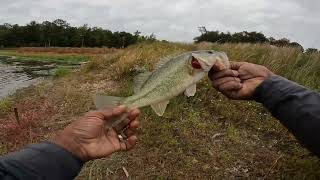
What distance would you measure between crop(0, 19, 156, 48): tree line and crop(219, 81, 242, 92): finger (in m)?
80.6

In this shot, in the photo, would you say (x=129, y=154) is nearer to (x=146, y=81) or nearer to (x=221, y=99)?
(x=221, y=99)

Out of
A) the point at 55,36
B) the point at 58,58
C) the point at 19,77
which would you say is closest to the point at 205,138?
the point at 19,77

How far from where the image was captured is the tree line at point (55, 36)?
3382 inches

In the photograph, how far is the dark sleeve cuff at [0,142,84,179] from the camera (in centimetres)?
231

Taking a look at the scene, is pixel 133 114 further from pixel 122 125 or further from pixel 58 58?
pixel 58 58

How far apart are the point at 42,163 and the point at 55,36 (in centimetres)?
9259

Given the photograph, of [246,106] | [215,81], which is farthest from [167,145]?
[215,81]

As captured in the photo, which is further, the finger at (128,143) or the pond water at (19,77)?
the pond water at (19,77)

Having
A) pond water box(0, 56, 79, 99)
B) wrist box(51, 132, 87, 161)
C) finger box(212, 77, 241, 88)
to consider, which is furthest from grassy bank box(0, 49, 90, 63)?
wrist box(51, 132, 87, 161)

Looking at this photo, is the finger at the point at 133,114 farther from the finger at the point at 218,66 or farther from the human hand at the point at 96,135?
the finger at the point at 218,66

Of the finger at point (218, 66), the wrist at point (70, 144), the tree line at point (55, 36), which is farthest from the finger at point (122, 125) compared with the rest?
the tree line at point (55, 36)

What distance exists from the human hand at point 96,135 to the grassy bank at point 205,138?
3.95 metres

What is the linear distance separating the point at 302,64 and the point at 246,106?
3.65 metres

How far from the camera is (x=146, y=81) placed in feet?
10.4
